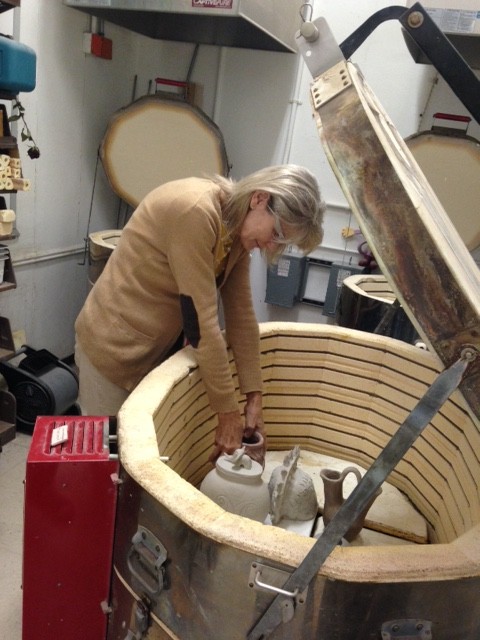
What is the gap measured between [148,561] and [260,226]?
838 millimetres

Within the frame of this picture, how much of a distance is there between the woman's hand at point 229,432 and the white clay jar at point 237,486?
12cm

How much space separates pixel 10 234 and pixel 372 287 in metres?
1.93

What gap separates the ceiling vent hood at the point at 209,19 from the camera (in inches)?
99.7

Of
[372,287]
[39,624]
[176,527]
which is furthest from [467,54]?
[39,624]

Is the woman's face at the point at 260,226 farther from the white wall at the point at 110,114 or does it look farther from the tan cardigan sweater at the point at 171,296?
the white wall at the point at 110,114

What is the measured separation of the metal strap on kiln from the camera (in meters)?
0.70

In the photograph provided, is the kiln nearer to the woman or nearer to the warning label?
the woman

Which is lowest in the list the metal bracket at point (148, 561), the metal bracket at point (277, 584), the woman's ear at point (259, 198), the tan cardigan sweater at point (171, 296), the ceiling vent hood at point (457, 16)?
the metal bracket at point (148, 561)

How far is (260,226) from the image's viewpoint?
1382 mm

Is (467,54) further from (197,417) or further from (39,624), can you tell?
(39,624)

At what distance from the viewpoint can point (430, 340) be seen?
715 mm

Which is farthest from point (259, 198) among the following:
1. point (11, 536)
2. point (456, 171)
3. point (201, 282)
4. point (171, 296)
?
point (456, 171)

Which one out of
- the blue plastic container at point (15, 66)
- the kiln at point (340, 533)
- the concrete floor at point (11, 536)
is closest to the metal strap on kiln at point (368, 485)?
the kiln at point (340, 533)

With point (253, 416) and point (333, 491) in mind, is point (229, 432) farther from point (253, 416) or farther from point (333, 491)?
point (333, 491)
